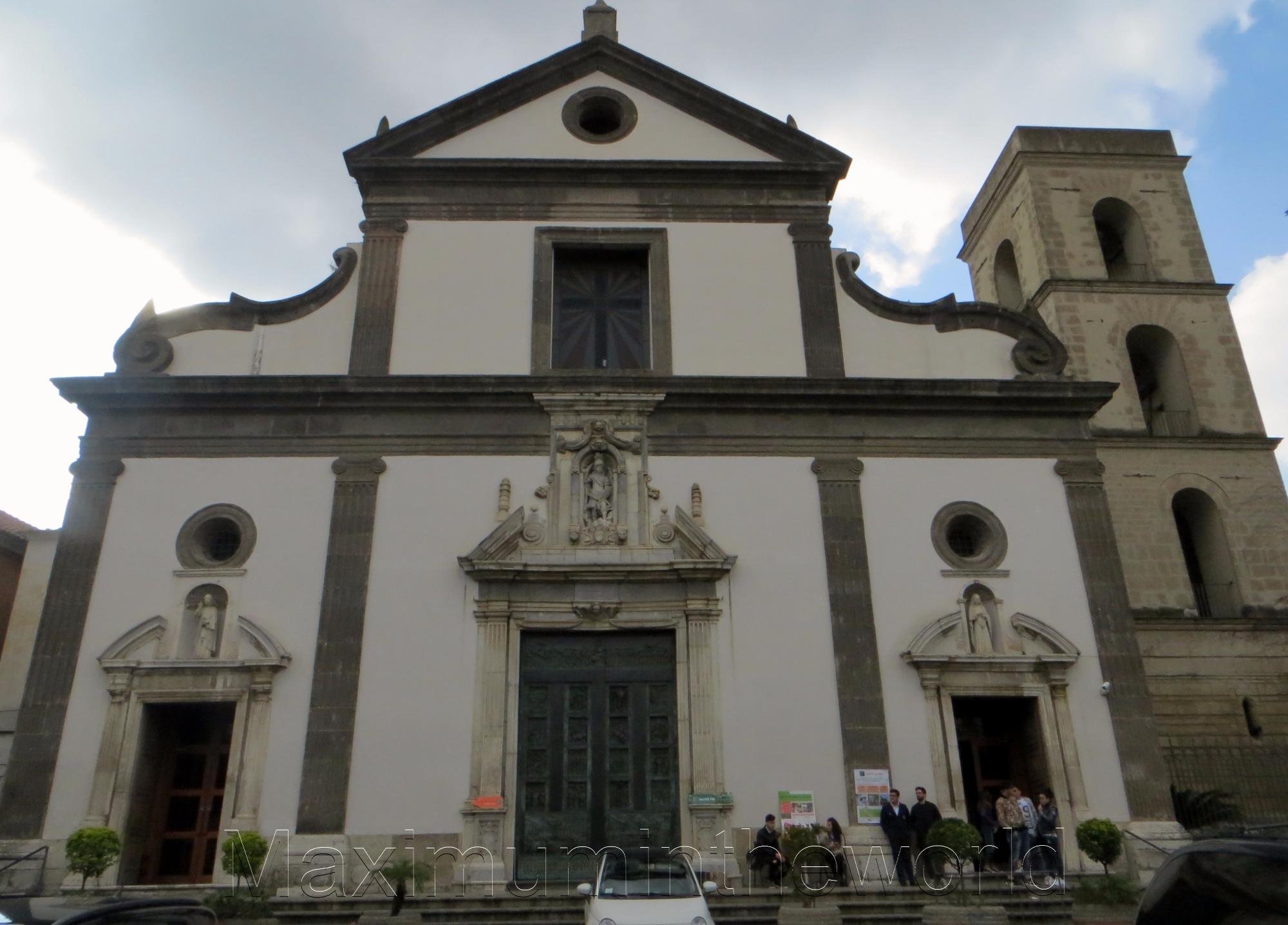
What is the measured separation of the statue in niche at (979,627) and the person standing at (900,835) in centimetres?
267

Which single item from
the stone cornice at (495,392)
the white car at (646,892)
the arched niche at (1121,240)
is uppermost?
the arched niche at (1121,240)

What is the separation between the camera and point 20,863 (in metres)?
12.9

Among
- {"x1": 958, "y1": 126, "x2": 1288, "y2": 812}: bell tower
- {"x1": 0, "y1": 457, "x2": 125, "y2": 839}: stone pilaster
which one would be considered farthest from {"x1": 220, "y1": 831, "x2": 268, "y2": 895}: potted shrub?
{"x1": 958, "y1": 126, "x2": 1288, "y2": 812}: bell tower

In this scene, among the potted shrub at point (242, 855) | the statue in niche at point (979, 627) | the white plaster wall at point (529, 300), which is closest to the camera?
the potted shrub at point (242, 855)

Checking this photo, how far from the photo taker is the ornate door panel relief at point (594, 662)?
534 inches

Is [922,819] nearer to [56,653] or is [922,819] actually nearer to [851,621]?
[851,621]

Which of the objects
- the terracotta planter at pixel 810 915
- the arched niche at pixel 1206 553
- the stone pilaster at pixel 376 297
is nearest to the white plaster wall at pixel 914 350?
the arched niche at pixel 1206 553

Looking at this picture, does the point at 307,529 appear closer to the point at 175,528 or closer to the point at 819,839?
the point at 175,528

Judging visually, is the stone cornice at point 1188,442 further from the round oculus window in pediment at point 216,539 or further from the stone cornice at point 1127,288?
the round oculus window in pediment at point 216,539

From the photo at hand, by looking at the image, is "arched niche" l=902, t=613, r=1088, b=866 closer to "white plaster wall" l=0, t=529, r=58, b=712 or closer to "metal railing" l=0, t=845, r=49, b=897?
"metal railing" l=0, t=845, r=49, b=897

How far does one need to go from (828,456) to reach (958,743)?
470cm

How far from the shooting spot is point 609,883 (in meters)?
9.46

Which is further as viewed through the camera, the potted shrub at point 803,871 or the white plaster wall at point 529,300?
the white plaster wall at point 529,300

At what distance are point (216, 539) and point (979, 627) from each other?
38.0 ft
